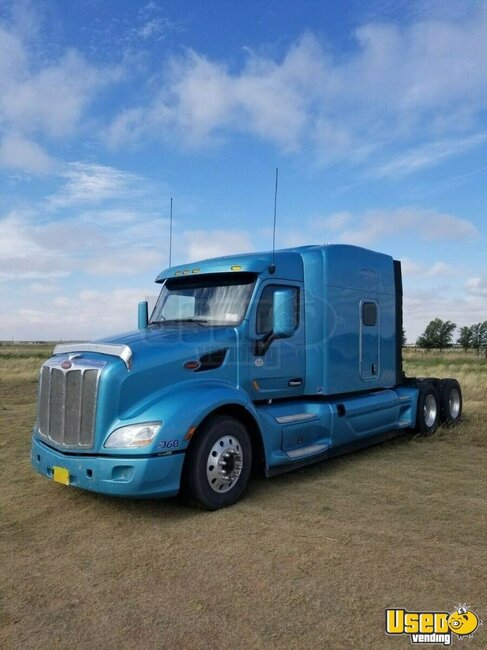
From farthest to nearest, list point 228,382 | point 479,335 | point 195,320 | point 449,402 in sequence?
point 479,335 < point 449,402 < point 195,320 < point 228,382

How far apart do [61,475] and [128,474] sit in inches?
34.1

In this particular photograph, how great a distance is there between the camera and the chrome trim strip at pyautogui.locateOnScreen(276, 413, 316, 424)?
6.66 metres

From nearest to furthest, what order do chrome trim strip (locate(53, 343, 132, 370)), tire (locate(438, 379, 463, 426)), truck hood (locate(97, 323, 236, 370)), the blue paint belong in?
the blue paint < chrome trim strip (locate(53, 343, 132, 370)) < truck hood (locate(97, 323, 236, 370)) < tire (locate(438, 379, 463, 426))

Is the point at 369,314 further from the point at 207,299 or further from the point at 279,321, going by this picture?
the point at 207,299

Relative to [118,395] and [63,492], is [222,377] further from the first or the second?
[63,492]

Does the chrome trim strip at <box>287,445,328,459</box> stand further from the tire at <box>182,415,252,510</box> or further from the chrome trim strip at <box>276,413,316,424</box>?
the tire at <box>182,415,252,510</box>

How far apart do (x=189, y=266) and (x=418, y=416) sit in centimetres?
535

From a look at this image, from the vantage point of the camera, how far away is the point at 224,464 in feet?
18.8

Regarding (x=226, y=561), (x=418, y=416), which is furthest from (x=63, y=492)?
(x=418, y=416)

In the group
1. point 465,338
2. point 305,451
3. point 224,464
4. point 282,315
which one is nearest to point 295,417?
point 305,451

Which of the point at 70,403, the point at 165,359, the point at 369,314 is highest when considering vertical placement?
the point at 369,314

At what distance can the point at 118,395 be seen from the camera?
207 inches

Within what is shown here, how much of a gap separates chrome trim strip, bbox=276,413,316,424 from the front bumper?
1732 mm

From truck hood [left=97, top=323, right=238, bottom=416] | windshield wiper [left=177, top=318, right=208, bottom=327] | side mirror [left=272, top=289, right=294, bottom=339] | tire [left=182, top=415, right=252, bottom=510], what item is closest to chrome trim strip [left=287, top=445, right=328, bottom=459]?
tire [left=182, top=415, right=252, bottom=510]
